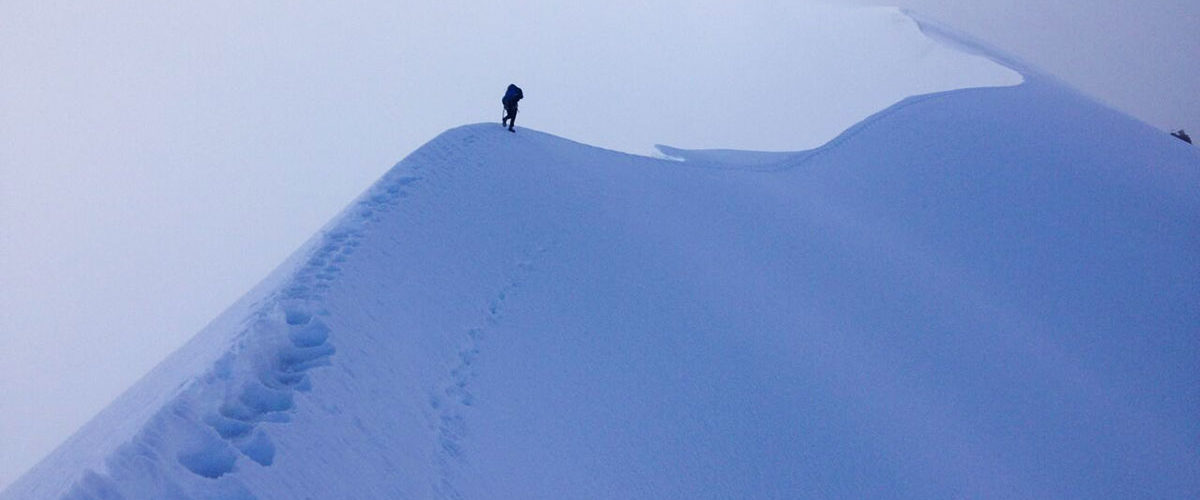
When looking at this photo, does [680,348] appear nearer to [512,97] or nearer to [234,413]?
[234,413]

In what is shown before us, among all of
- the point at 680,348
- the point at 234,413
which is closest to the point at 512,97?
the point at 680,348

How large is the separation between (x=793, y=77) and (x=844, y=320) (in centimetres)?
2871

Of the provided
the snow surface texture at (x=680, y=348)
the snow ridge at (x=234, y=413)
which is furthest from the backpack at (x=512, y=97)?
the snow ridge at (x=234, y=413)

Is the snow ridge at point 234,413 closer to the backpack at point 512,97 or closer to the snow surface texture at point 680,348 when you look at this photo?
the snow surface texture at point 680,348

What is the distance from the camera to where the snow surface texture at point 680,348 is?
194 inches

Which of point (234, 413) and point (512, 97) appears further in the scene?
point (512, 97)

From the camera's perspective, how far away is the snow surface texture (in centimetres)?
492

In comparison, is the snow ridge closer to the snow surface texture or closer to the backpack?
the snow surface texture

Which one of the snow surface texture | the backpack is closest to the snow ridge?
the snow surface texture

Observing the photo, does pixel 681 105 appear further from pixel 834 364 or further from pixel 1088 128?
pixel 834 364

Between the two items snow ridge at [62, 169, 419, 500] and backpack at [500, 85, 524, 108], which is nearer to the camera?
snow ridge at [62, 169, 419, 500]

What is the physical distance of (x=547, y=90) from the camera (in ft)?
154

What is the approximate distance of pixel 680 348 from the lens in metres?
8.34

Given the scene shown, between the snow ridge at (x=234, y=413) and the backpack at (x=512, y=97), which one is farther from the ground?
the backpack at (x=512, y=97)
